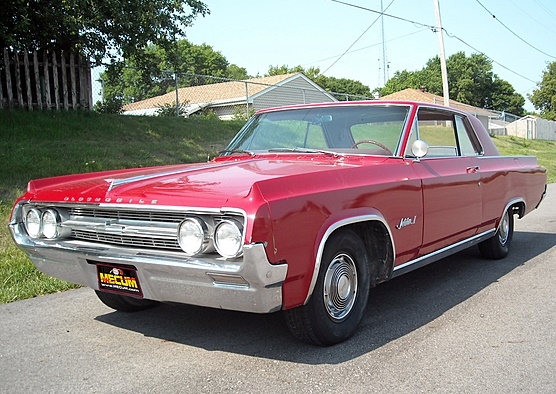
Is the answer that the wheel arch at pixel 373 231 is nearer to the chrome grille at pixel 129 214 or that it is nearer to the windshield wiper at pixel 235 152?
the chrome grille at pixel 129 214

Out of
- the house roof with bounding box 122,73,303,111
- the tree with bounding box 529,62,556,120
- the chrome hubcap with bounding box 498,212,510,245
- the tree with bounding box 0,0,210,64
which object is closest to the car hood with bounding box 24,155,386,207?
the chrome hubcap with bounding box 498,212,510,245

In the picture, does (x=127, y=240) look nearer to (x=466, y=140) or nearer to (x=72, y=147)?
(x=466, y=140)

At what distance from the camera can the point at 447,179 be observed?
5145mm

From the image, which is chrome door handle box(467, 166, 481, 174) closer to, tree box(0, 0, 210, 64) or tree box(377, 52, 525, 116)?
tree box(0, 0, 210, 64)

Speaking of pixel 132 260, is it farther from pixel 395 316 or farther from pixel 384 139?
pixel 384 139

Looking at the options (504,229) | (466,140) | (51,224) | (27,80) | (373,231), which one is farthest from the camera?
(27,80)

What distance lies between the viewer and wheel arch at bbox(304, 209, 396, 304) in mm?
3773

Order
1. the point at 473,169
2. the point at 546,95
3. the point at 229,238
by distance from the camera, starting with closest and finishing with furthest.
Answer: the point at 229,238 < the point at 473,169 < the point at 546,95

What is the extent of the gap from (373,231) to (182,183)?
146 cm

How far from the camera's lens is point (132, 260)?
11.7 feet

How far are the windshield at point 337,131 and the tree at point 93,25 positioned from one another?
292 inches

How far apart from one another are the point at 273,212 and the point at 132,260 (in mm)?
951

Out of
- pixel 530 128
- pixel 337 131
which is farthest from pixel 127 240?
pixel 530 128

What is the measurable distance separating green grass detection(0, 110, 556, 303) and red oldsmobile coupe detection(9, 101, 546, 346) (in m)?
1.98
